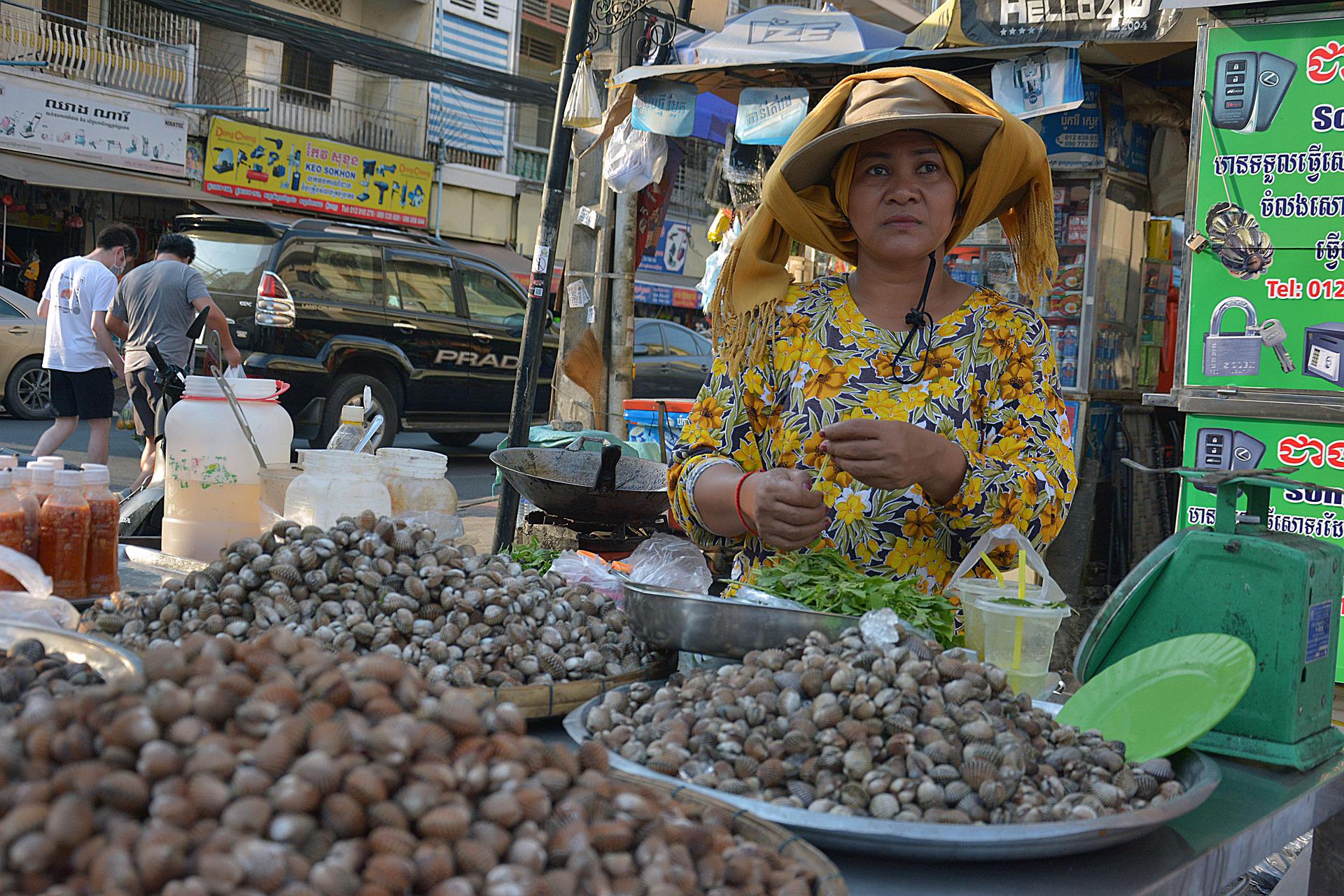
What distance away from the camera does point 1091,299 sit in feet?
17.3

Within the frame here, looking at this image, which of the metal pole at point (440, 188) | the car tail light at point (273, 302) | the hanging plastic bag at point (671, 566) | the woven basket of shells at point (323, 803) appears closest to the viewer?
the woven basket of shells at point (323, 803)

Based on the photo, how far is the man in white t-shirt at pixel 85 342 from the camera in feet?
23.6

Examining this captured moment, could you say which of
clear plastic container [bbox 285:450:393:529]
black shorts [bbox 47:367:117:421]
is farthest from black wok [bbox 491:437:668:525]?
black shorts [bbox 47:367:117:421]

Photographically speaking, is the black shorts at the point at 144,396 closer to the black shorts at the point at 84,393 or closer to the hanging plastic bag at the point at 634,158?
the black shorts at the point at 84,393

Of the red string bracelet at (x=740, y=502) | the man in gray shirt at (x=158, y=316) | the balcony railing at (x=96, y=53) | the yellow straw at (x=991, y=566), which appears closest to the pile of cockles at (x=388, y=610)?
the red string bracelet at (x=740, y=502)

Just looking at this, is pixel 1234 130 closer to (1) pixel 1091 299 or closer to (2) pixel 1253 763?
(1) pixel 1091 299

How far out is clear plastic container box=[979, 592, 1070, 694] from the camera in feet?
5.13

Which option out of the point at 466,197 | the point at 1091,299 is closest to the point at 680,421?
the point at 1091,299

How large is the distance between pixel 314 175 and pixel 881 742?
59.1 ft

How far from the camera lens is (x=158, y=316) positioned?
22.4 feet

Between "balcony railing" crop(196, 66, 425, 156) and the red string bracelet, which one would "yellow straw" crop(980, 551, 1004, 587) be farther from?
"balcony railing" crop(196, 66, 425, 156)

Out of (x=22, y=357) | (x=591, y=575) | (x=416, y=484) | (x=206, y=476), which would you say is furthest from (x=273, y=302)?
(x=591, y=575)

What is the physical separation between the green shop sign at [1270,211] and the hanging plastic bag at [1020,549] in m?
2.63

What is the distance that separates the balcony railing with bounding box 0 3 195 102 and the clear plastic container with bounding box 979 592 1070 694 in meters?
15.4
